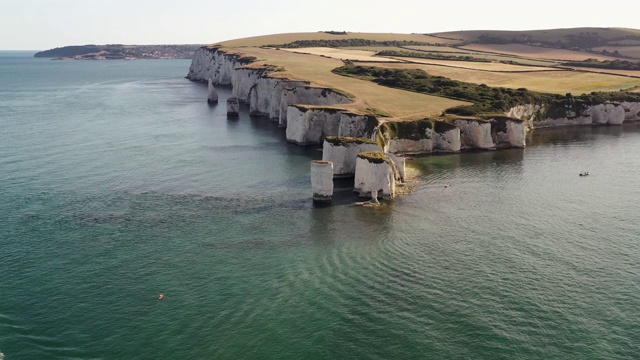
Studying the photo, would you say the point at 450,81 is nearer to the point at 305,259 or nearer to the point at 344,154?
the point at 344,154

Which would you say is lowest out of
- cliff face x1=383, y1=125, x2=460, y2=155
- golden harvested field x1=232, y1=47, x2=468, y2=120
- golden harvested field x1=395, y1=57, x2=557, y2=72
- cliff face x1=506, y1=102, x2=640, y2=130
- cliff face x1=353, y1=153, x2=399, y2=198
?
cliff face x1=353, y1=153, x2=399, y2=198

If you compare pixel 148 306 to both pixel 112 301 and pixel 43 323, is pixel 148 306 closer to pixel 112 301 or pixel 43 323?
pixel 112 301

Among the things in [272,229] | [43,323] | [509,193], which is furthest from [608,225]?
[43,323]

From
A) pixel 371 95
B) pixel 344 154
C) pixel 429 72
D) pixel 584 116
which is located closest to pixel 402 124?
pixel 344 154

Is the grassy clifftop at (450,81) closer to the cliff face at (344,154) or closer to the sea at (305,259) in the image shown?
→ the cliff face at (344,154)

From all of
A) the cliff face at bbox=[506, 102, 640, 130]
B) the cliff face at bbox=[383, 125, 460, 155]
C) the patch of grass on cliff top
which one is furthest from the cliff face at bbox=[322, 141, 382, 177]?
the cliff face at bbox=[506, 102, 640, 130]

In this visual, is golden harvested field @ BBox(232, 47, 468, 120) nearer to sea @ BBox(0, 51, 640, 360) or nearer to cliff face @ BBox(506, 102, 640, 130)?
sea @ BBox(0, 51, 640, 360)
